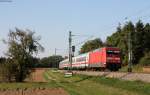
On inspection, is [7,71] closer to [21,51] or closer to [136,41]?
[21,51]

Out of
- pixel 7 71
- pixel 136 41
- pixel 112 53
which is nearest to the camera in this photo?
pixel 7 71

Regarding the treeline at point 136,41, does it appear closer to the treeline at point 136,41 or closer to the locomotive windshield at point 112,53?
the treeline at point 136,41

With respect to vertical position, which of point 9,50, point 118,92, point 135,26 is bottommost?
point 118,92

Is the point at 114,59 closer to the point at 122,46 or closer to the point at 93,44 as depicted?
the point at 122,46

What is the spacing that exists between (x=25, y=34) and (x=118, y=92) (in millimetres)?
31260

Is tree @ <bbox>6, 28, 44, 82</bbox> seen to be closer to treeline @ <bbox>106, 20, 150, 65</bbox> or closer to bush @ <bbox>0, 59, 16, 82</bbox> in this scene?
bush @ <bbox>0, 59, 16, 82</bbox>

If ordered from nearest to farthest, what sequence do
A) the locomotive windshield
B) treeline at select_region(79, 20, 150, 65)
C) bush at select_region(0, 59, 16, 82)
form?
bush at select_region(0, 59, 16, 82)
the locomotive windshield
treeline at select_region(79, 20, 150, 65)

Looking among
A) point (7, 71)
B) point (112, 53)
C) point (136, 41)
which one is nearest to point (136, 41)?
point (136, 41)

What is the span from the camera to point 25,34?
5953cm

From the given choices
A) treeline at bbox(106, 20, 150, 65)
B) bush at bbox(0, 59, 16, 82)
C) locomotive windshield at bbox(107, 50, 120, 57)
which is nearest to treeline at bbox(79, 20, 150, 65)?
treeline at bbox(106, 20, 150, 65)

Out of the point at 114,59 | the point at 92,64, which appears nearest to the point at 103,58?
the point at 114,59

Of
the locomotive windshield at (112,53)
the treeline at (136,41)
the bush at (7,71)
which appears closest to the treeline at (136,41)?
the treeline at (136,41)

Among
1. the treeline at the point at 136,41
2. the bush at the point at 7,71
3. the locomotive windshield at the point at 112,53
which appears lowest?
the bush at the point at 7,71

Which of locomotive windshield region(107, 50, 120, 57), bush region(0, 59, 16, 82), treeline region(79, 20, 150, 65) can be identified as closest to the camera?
bush region(0, 59, 16, 82)
